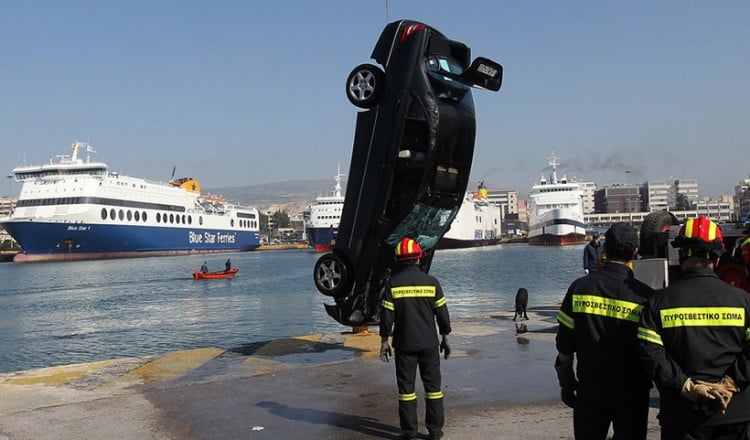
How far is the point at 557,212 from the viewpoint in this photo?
373 ft

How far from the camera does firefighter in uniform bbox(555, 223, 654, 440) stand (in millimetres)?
4297

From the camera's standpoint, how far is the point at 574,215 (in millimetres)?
114938

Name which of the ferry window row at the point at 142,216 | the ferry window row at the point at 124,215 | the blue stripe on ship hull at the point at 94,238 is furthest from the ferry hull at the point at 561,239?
the ferry window row at the point at 124,215

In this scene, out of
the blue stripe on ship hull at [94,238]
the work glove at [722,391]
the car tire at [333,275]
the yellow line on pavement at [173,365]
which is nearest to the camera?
the work glove at [722,391]

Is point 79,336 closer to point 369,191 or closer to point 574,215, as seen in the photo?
point 369,191

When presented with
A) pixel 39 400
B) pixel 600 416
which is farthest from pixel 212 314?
pixel 600 416

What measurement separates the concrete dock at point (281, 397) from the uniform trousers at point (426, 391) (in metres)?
0.33

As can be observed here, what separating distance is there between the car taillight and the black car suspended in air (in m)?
0.01

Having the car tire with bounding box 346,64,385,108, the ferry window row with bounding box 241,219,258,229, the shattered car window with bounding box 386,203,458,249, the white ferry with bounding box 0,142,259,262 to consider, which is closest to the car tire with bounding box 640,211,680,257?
the shattered car window with bounding box 386,203,458,249

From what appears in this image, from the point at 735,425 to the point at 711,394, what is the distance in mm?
289

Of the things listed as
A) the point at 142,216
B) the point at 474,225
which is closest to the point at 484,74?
the point at 142,216

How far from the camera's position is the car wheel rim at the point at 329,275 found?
10.5m

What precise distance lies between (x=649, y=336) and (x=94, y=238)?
99.5m

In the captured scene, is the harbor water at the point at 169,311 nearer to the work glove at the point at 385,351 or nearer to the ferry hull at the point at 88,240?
the work glove at the point at 385,351
